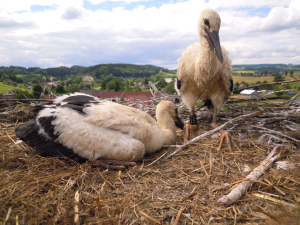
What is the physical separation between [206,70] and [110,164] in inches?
85.7

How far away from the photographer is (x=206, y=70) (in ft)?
9.77

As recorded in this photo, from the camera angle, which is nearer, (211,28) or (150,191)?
(150,191)

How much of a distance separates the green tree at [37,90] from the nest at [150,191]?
2554mm

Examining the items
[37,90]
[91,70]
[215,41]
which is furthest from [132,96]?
[91,70]

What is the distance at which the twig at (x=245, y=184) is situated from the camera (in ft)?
5.16

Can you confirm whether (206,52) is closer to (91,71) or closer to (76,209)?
(76,209)

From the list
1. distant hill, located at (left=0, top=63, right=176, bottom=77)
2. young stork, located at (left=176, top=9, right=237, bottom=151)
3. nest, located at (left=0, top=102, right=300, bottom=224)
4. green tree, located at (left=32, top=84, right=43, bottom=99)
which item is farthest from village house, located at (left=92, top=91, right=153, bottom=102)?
nest, located at (left=0, top=102, right=300, bottom=224)

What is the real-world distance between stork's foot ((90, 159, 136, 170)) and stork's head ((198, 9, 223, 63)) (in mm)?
2151

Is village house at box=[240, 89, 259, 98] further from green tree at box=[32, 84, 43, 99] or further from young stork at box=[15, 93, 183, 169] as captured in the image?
green tree at box=[32, 84, 43, 99]

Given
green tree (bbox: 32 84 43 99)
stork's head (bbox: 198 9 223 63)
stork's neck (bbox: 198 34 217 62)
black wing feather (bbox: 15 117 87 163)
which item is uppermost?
stork's head (bbox: 198 9 223 63)

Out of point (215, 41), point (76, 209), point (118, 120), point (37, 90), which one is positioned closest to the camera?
point (76, 209)

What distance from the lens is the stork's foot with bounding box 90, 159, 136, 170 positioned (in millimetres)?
2208

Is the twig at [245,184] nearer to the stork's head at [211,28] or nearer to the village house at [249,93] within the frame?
the stork's head at [211,28]

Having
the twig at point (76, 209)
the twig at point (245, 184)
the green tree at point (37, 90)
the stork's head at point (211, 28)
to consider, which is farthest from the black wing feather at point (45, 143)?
the green tree at point (37, 90)
